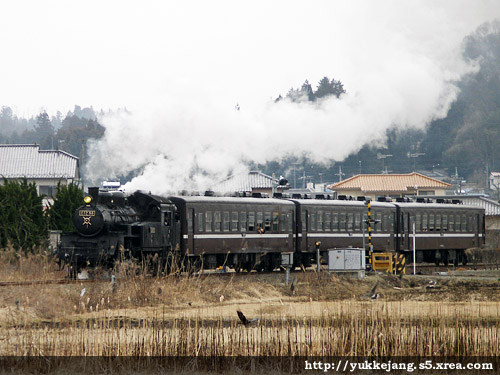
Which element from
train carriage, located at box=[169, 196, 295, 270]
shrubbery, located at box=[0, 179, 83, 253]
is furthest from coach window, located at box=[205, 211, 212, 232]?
shrubbery, located at box=[0, 179, 83, 253]

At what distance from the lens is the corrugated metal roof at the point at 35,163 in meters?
Result: 86.0

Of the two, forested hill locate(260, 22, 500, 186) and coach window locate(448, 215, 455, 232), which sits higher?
forested hill locate(260, 22, 500, 186)

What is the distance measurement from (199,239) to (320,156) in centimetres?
2498

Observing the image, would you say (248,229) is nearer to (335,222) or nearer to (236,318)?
(335,222)

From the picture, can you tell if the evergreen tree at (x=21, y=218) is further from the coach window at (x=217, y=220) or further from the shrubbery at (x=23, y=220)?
the coach window at (x=217, y=220)

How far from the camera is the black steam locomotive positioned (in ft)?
103

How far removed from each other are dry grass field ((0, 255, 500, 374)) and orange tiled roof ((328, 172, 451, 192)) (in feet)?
211

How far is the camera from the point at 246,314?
25047 millimetres

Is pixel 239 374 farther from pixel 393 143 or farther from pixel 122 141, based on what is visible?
pixel 393 143

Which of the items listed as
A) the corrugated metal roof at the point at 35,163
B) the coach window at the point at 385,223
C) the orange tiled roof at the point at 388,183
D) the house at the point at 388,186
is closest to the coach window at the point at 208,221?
the coach window at the point at 385,223

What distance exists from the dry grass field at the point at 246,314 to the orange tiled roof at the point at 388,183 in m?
64.3

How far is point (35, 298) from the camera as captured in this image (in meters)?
24.5

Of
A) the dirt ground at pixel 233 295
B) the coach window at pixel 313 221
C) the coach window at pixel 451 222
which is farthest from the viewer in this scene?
the coach window at pixel 451 222

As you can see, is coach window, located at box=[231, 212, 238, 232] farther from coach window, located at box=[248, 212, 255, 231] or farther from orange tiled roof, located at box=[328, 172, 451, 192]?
orange tiled roof, located at box=[328, 172, 451, 192]
